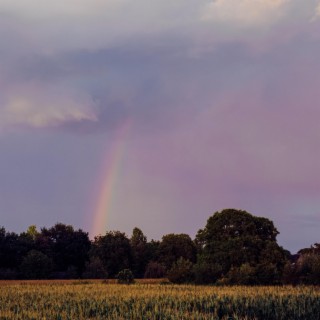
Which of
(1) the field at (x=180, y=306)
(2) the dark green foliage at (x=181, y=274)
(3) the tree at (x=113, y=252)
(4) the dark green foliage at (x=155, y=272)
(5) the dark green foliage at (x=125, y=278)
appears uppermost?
(3) the tree at (x=113, y=252)

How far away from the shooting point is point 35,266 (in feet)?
232

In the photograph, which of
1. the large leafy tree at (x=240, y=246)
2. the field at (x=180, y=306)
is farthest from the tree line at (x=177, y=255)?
the field at (x=180, y=306)

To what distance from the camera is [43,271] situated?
70875 mm

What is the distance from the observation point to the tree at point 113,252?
76938mm

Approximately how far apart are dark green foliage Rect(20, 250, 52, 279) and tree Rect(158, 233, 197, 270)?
1750cm

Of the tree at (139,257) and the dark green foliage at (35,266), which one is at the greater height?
the tree at (139,257)

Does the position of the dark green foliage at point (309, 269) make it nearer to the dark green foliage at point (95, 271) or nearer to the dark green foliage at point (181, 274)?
the dark green foliage at point (181, 274)

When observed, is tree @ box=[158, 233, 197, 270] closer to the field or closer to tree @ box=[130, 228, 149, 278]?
tree @ box=[130, 228, 149, 278]

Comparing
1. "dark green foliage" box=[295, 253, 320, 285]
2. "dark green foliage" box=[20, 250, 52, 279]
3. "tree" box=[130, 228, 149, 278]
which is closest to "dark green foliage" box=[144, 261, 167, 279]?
"tree" box=[130, 228, 149, 278]

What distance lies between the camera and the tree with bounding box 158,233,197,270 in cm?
8194

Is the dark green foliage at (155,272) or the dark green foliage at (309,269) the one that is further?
the dark green foliage at (155,272)

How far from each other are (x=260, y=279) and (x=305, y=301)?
74.4ft

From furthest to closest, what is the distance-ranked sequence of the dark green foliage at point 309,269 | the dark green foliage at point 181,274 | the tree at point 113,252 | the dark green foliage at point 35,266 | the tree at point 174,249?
the tree at point 174,249 → the tree at point 113,252 → the dark green foliage at point 35,266 → the dark green foliage at point 181,274 → the dark green foliage at point 309,269

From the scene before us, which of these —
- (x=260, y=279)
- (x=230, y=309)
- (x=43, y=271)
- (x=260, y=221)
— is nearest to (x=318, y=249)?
(x=260, y=221)
